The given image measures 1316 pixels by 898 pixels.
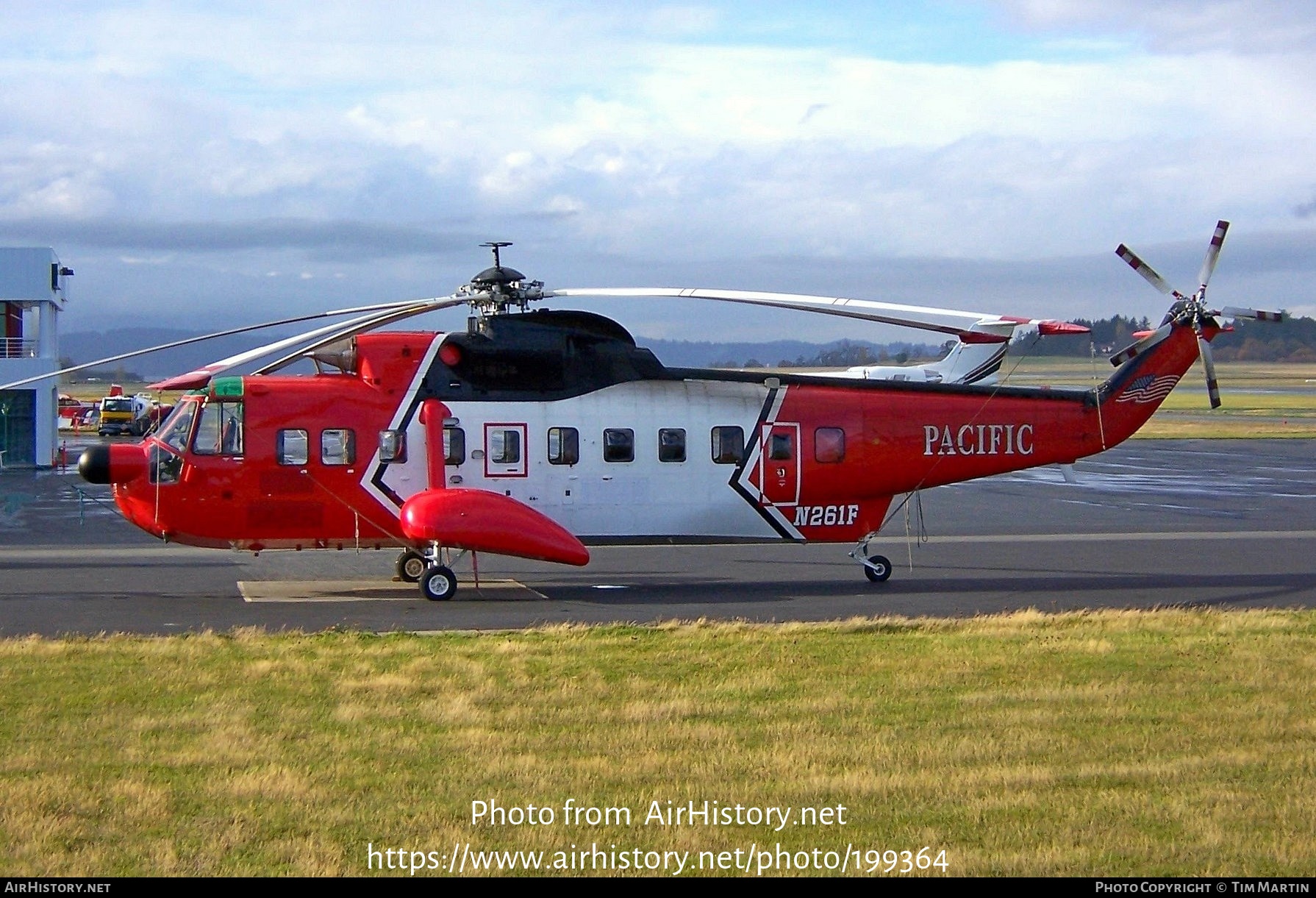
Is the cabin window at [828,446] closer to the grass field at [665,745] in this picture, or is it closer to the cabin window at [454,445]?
the grass field at [665,745]

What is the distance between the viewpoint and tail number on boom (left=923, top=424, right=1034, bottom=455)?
777 inches

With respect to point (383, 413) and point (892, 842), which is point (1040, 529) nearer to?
point (383, 413)

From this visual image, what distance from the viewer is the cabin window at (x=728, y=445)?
19.2 meters

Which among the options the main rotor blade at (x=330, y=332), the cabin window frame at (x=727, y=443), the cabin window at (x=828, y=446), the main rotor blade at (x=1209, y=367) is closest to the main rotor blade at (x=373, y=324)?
the main rotor blade at (x=330, y=332)

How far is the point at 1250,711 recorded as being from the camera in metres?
10.9

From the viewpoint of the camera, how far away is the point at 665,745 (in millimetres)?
9852

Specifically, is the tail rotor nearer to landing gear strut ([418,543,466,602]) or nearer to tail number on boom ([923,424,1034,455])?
tail number on boom ([923,424,1034,455])

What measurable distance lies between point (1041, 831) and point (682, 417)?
11776 millimetres

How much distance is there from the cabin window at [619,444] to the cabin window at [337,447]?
349 centimetres

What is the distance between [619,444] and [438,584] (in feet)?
10.6

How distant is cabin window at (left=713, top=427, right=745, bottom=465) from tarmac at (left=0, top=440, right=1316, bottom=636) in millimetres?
1897

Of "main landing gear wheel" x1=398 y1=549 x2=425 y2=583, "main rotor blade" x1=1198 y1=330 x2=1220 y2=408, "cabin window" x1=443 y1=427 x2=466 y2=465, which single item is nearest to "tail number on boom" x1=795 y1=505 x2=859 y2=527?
"cabin window" x1=443 y1=427 x2=466 y2=465

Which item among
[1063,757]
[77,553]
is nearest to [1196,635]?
[1063,757]

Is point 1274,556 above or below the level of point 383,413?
below
